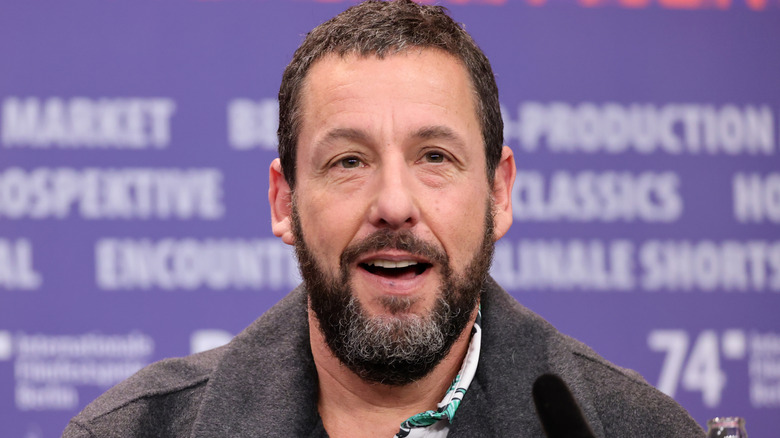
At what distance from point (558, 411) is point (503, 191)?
2.91 feet

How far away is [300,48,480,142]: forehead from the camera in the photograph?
5.62 feet

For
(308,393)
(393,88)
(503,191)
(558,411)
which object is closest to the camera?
(558,411)

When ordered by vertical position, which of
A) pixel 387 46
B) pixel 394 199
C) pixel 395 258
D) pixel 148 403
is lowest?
pixel 148 403

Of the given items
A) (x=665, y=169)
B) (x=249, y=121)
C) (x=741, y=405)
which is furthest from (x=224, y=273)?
(x=741, y=405)

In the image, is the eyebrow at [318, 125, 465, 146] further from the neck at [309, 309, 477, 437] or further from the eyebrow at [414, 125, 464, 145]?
the neck at [309, 309, 477, 437]

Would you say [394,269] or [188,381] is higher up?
[394,269]

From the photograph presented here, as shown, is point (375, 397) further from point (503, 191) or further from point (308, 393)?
point (503, 191)

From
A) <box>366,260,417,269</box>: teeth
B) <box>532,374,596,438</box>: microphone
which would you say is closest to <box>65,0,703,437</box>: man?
<box>366,260,417,269</box>: teeth

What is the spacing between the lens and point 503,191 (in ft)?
6.35

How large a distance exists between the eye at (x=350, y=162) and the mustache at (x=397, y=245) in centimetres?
15

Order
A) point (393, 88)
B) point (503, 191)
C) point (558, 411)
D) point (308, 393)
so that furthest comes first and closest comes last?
point (503, 191) → point (308, 393) → point (393, 88) → point (558, 411)

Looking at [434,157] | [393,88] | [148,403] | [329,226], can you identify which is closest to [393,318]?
[329,226]

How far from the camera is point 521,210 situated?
10.5 feet

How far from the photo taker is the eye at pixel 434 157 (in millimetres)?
1727
